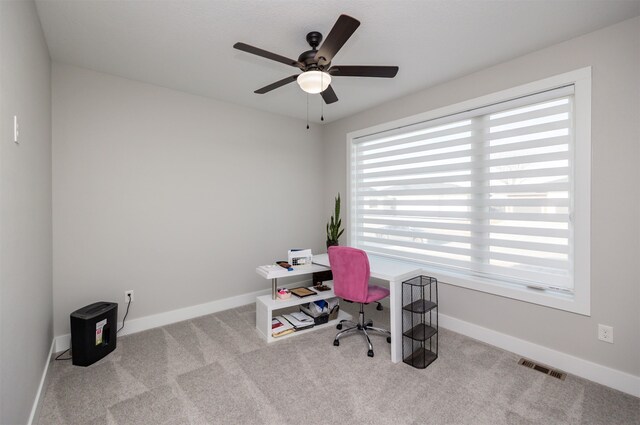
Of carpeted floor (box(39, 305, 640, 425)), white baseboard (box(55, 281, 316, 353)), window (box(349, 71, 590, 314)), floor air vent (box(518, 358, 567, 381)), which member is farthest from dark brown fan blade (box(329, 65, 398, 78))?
white baseboard (box(55, 281, 316, 353))

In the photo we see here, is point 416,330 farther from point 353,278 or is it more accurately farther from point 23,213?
point 23,213

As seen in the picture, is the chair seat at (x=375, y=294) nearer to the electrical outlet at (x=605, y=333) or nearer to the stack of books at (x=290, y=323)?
the stack of books at (x=290, y=323)

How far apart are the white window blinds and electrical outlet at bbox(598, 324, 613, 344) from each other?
1.03ft

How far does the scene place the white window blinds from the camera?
236cm

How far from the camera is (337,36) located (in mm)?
1622

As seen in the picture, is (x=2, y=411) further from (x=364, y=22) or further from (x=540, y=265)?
(x=540, y=265)

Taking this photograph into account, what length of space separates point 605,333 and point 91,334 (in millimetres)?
3974

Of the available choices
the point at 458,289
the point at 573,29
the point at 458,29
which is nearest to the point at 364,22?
the point at 458,29

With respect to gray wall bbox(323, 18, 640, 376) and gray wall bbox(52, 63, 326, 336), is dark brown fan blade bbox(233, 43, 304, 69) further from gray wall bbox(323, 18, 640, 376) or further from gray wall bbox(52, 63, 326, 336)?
gray wall bbox(323, 18, 640, 376)

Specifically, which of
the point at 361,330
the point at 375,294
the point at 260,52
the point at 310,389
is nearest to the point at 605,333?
the point at 375,294

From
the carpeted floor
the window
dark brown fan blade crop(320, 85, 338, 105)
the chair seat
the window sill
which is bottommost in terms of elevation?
the carpeted floor

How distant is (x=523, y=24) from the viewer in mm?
2027

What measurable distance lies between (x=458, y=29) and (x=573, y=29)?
33.1 inches

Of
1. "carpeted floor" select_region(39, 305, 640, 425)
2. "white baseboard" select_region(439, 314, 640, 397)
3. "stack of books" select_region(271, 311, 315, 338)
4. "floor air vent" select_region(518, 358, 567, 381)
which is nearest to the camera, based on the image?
"carpeted floor" select_region(39, 305, 640, 425)
